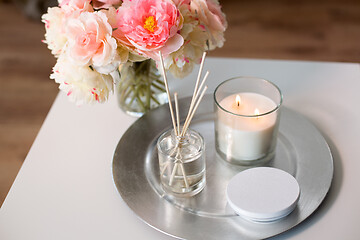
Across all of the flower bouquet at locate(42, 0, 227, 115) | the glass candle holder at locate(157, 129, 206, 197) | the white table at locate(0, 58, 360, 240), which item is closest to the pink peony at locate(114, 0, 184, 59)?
the flower bouquet at locate(42, 0, 227, 115)

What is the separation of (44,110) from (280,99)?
1151mm

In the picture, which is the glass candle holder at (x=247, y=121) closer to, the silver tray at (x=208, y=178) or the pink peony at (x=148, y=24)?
the silver tray at (x=208, y=178)

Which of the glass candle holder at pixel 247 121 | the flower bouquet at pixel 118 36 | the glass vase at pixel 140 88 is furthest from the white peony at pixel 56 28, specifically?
the glass candle holder at pixel 247 121

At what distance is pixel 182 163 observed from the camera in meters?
0.78

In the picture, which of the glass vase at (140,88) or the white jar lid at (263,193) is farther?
the glass vase at (140,88)

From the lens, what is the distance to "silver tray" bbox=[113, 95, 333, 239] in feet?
2.44

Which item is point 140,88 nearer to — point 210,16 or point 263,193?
point 210,16

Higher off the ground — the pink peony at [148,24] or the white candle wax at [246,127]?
the pink peony at [148,24]

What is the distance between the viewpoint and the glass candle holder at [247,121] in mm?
817

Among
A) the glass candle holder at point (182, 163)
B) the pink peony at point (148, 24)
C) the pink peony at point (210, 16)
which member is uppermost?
the pink peony at point (148, 24)

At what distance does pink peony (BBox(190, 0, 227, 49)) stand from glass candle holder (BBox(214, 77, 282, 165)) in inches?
3.7

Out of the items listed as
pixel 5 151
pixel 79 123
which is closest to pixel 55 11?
pixel 79 123

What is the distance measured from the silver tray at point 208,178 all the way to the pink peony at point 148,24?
0.22 meters

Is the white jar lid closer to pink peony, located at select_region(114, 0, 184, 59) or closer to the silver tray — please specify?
the silver tray
